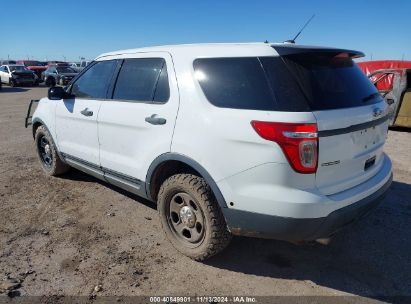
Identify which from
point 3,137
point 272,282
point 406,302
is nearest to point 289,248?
point 272,282

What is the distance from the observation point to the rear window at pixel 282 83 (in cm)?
264

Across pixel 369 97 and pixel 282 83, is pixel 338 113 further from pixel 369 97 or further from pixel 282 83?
pixel 369 97

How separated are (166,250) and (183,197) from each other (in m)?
0.61

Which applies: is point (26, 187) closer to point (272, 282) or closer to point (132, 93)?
point (132, 93)

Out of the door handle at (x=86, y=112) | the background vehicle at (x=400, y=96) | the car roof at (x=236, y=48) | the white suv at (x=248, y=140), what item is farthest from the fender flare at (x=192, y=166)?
the background vehicle at (x=400, y=96)

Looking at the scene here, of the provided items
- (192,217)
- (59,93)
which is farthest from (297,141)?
(59,93)

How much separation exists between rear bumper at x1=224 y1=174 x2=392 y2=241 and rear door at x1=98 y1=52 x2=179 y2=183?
92 cm

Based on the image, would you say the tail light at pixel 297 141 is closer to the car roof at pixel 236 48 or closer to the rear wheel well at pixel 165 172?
the car roof at pixel 236 48

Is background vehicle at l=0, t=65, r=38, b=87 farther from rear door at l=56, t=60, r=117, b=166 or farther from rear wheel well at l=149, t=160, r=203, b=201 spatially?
rear wheel well at l=149, t=160, r=203, b=201

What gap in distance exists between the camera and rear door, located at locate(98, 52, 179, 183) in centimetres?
332

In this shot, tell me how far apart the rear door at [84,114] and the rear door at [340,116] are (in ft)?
7.59

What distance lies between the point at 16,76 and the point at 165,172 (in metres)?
28.7

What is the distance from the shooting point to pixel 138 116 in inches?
140

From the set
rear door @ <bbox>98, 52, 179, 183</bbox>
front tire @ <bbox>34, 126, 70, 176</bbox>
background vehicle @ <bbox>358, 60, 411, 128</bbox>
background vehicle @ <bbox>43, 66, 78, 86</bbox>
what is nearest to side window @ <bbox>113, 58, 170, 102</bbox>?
rear door @ <bbox>98, 52, 179, 183</bbox>
